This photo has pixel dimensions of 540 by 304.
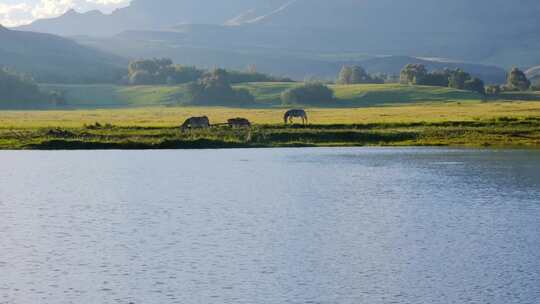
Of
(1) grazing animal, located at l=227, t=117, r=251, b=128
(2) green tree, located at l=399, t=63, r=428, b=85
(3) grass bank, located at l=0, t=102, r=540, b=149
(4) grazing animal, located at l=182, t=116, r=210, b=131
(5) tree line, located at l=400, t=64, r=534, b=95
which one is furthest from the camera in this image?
(2) green tree, located at l=399, t=63, r=428, b=85

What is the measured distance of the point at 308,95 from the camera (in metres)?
150

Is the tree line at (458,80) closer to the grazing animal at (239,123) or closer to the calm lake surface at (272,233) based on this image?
the grazing animal at (239,123)

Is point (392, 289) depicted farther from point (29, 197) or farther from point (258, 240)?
point (29, 197)

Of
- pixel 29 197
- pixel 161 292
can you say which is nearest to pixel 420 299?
pixel 161 292

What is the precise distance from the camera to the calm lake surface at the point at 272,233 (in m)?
26.0

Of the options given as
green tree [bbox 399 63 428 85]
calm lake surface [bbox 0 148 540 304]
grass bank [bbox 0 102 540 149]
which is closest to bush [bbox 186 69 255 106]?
green tree [bbox 399 63 428 85]

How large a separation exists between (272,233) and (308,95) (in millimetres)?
116768

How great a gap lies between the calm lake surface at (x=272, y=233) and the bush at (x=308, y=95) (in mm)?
89514

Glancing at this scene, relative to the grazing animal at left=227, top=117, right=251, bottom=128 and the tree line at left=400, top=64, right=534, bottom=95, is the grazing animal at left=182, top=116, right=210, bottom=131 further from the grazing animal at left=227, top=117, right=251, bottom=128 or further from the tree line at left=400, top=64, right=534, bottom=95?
the tree line at left=400, top=64, right=534, bottom=95

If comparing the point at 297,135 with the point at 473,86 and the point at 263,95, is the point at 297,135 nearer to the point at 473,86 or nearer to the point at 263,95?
the point at 263,95

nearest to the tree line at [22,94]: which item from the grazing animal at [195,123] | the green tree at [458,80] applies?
the green tree at [458,80]

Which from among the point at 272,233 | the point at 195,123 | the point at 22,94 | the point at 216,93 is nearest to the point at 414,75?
the point at 216,93

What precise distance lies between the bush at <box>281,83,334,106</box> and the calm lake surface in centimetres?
8951

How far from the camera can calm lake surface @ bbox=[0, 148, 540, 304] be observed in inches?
1022
